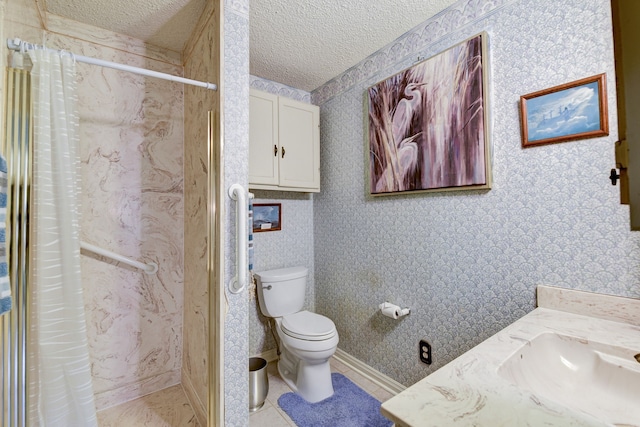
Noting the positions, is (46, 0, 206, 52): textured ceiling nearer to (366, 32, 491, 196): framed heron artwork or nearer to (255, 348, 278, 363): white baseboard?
(366, 32, 491, 196): framed heron artwork

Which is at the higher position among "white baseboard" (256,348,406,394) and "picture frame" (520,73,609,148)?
"picture frame" (520,73,609,148)

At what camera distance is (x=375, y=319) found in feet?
6.77

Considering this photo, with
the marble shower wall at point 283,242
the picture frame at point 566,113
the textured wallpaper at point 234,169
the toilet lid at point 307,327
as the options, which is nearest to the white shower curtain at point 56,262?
the textured wallpaper at point 234,169

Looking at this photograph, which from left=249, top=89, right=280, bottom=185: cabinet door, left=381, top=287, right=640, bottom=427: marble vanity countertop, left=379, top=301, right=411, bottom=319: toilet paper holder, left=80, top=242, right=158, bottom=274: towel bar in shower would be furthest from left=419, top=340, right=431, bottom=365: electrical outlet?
left=80, top=242, right=158, bottom=274: towel bar in shower

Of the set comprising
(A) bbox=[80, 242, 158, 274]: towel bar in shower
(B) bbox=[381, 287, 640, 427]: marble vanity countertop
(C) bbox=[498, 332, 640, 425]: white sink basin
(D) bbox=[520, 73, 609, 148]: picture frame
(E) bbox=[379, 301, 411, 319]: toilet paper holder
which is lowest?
(E) bbox=[379, 301, 411, 319]: toilet paper holder

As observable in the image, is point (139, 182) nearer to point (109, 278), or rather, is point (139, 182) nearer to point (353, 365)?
point (109, 278)

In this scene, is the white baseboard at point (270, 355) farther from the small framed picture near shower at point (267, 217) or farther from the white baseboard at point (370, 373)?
the small framed picture near shower at point (267, 217)

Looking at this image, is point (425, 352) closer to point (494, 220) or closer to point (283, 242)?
point (494, 220)

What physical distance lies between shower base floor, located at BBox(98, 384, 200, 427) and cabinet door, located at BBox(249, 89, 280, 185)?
4.97ft

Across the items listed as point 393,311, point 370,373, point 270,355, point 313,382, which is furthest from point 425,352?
point 270,355

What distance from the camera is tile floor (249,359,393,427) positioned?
65.2 inches

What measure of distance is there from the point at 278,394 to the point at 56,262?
154 cm

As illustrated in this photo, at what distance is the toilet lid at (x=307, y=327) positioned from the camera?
1822mm

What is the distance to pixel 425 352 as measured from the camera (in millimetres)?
1723
